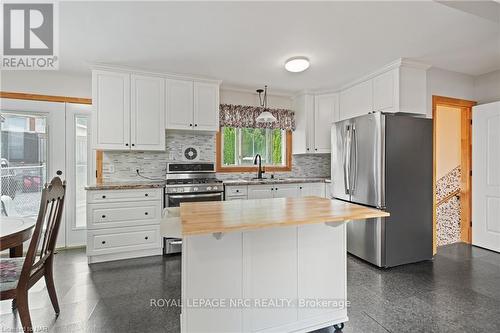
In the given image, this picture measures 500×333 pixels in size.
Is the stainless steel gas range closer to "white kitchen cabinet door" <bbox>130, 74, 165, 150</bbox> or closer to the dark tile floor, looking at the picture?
"white kitchen cabinet door" <bbox>130, 74, 165, 150</bbox>

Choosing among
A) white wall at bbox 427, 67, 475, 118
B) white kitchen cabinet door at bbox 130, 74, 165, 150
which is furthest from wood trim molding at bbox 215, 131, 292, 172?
white wall at bbox 427, 67, 475, 118

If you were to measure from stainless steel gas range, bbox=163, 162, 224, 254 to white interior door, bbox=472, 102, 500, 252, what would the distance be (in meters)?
3.68

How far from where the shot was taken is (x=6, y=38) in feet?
8.00

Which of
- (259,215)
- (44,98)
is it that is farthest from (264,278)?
(44,98)

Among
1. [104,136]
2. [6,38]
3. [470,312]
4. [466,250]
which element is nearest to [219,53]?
[104,136]

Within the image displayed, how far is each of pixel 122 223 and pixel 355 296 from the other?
270cm

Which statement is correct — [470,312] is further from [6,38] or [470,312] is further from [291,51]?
[6,38]

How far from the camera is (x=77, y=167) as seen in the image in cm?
362

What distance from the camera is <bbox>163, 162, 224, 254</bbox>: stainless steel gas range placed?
3.31 metres

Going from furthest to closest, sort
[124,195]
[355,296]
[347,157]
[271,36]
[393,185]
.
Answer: [347,157] → [124,195] → [393,185] → [271,36] → [355,296]

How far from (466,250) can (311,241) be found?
3.18 m

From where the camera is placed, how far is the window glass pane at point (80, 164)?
11.9 feet

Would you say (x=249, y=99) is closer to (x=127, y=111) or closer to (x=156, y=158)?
(x=156, y=158)

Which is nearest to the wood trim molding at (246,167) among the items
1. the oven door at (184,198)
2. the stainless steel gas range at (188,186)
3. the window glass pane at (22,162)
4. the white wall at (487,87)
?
the stainless steel gas range at (188,186)
